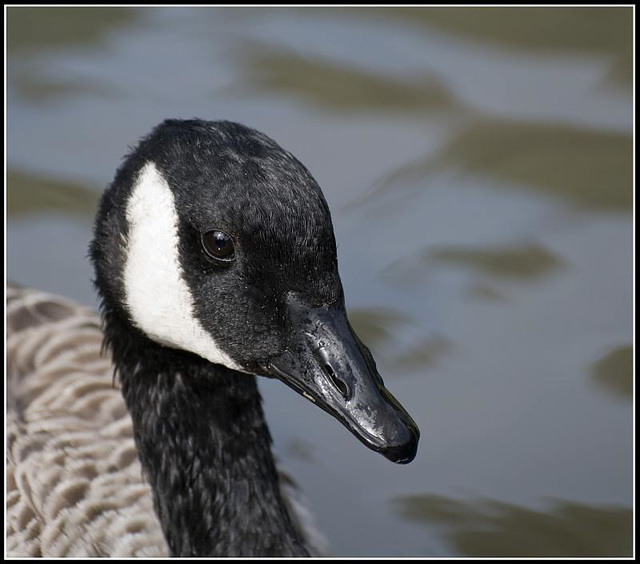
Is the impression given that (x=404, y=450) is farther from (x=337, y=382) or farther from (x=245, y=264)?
(x=245, y=264)

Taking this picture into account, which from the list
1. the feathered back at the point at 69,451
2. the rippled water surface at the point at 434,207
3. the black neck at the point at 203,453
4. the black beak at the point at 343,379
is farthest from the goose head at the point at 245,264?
the rippled water surface at the point at 434,207

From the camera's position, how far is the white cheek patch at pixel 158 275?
3.48m

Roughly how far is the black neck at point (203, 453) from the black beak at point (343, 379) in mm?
662

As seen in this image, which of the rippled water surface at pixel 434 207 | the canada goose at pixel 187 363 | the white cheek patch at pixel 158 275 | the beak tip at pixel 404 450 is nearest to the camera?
the beak tip at pixel 404 450

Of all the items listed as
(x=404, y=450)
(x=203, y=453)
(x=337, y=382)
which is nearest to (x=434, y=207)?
(x=203, y=453)

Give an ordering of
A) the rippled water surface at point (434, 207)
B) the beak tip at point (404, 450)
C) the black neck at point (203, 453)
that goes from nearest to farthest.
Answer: the beak tip at point (404, 450)
the black neck at point (203, 453)
the rippled water surface at point (434, 207)

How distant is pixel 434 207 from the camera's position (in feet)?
21.1

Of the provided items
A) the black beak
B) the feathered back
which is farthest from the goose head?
the feathered back

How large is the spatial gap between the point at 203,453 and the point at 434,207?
273 cm

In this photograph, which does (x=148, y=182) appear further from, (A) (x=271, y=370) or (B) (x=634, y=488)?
(B) (x=634, y=488)

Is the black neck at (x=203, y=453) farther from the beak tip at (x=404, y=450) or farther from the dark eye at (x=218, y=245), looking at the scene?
the beak tip at (x=404, y=450)

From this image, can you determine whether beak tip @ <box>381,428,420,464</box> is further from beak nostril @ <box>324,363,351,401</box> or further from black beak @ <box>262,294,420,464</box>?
beak nostril @ <box>324,363,351,401</box>

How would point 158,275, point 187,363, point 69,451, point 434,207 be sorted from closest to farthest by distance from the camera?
point 158,275, point 187,363, point 69,451, point 434,207

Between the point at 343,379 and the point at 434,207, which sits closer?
the point at 343,379
